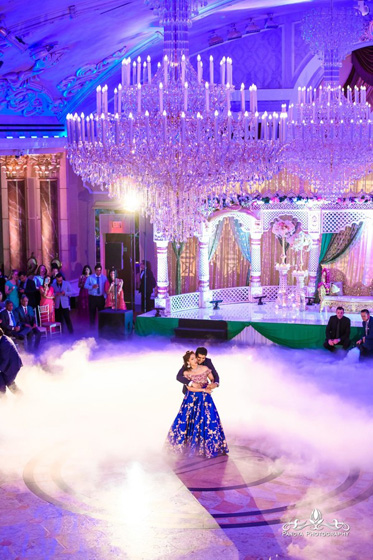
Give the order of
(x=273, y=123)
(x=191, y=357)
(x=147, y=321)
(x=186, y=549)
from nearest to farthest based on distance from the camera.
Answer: (x=186, y=549)
(x=273, y=123)
(x=191, y=357)
(x=147, y=321)

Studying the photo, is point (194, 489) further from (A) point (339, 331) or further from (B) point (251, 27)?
(B) point (251, 27)

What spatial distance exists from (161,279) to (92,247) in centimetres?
375

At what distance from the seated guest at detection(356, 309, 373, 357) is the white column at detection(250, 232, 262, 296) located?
438 cm

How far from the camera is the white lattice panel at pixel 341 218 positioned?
54.9ft

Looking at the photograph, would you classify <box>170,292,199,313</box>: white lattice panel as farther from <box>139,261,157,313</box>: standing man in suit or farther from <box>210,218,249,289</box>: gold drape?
<box>210,218,249,289</box>: gold drape

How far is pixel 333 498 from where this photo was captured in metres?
7.60

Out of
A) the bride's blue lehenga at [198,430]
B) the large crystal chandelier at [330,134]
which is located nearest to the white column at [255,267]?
the large crystal chandelier at [330,134]

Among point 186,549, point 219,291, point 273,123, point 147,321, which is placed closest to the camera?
point 186,549

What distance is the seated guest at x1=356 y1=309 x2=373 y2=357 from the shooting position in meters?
13.0

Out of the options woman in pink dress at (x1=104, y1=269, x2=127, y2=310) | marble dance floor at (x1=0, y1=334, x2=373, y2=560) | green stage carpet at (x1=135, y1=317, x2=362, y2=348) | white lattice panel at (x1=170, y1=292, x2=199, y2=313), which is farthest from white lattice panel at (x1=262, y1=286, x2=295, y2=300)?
marble dance floor at (x1=0, y1=334, x2=373, y2=560)

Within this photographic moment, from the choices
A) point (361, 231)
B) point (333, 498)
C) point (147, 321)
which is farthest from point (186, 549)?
point (361, 231)

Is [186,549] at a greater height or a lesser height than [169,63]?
lesser

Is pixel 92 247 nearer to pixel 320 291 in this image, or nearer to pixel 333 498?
pixel 320 291

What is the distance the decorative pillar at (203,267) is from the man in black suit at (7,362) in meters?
6.87
